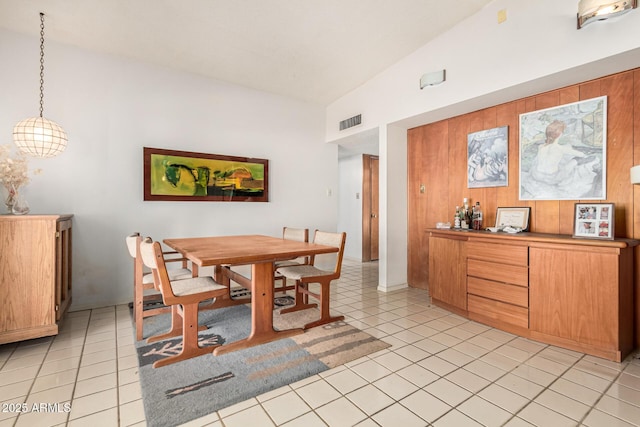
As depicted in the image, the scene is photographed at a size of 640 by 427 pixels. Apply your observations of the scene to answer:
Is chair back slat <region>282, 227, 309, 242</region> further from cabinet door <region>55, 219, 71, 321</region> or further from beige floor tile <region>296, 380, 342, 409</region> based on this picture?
cabinet door <region>55, 219, 71, 321</region>

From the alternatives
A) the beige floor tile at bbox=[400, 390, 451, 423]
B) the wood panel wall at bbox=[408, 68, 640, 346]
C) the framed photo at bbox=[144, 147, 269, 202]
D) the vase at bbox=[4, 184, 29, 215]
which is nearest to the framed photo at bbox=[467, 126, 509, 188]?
the wood panel wall at bbox=[408, 68, 640, 346]

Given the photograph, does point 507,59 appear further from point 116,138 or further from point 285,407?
point 116,138

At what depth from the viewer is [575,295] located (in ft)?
7.44

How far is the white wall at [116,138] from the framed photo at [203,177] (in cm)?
10

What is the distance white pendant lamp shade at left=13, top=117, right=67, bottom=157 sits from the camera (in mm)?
2619

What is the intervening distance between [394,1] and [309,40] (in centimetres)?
100

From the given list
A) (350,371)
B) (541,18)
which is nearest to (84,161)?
(350,371)

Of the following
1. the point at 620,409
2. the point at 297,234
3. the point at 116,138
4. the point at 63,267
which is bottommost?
the point at 620,409

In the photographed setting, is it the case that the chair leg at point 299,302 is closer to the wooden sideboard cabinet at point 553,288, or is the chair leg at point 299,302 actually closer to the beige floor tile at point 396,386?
the beige floor tile at point 396,386

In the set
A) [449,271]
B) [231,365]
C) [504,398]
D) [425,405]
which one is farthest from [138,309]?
[449,271]

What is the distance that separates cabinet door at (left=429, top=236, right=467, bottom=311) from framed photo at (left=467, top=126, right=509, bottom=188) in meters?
0.82

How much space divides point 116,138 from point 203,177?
106cm

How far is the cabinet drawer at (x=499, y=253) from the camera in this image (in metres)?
2.56

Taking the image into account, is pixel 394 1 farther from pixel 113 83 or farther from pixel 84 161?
pixel 84 161
